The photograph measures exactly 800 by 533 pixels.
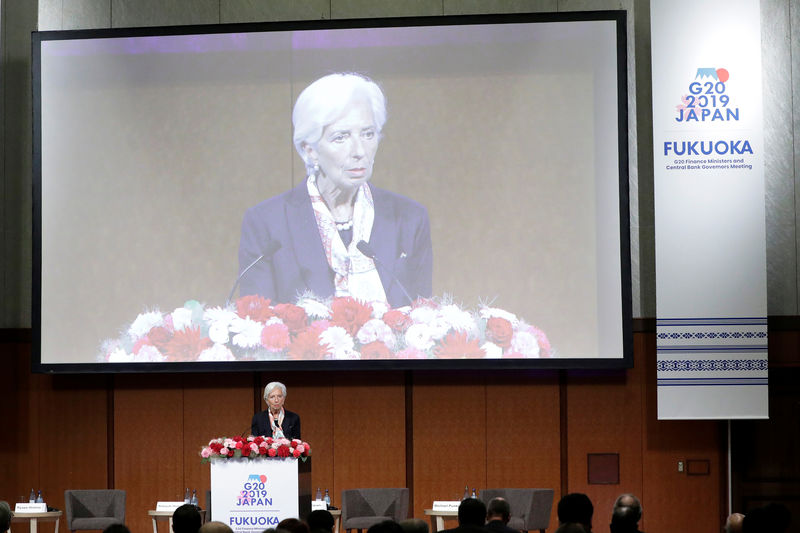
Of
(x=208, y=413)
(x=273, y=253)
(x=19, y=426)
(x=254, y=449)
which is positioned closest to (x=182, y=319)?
(x=208, y=413)

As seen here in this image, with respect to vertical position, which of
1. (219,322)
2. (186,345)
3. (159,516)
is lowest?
(159,516)

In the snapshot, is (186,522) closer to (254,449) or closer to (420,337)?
(254,449)

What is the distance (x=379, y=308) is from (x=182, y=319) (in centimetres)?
192

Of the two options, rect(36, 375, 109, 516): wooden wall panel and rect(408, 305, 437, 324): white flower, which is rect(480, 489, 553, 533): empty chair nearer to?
rect(408, 305, 437, 324): white flower

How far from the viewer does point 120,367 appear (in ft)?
33.1

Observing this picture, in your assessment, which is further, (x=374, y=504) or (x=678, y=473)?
(x=678, y=473)

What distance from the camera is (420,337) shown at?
9945 mm

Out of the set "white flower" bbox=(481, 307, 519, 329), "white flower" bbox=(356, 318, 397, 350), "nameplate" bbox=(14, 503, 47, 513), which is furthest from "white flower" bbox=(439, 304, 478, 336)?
"nameplate" bbox=(14, 503, 47, 513)

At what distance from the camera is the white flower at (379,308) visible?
9977 millimetres

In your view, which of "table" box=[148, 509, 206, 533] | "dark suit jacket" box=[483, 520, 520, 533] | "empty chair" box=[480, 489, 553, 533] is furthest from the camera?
"table" box=[148, 509, 206, 533]

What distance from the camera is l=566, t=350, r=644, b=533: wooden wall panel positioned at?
10.1 meters

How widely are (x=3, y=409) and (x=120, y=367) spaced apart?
1.48 m

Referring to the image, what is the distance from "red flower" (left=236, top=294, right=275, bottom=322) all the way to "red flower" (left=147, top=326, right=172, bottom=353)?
718mm

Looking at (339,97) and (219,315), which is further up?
(339,97)
